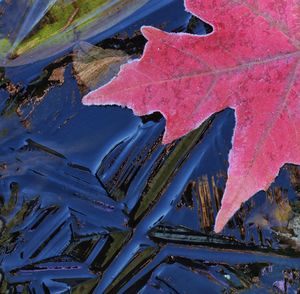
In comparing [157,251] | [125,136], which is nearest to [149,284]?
[157,251]

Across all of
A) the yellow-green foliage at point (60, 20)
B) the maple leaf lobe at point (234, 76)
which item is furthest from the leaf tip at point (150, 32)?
the yellow-green foliage at point (60, 20)

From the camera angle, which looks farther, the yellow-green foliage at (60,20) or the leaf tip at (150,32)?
the yellow-green foliage at (60,20)

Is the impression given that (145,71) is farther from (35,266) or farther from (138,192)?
(35,266)

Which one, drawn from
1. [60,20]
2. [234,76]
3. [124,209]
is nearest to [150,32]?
[234,76]

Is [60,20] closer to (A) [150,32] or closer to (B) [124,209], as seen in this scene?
(A) [150,32]

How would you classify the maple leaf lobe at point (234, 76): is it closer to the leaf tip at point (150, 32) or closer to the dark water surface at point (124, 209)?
the leaf tip at point (150, 32)

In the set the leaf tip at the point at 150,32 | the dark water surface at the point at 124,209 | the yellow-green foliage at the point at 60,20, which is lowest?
the dark water surface at the point at 124,209
